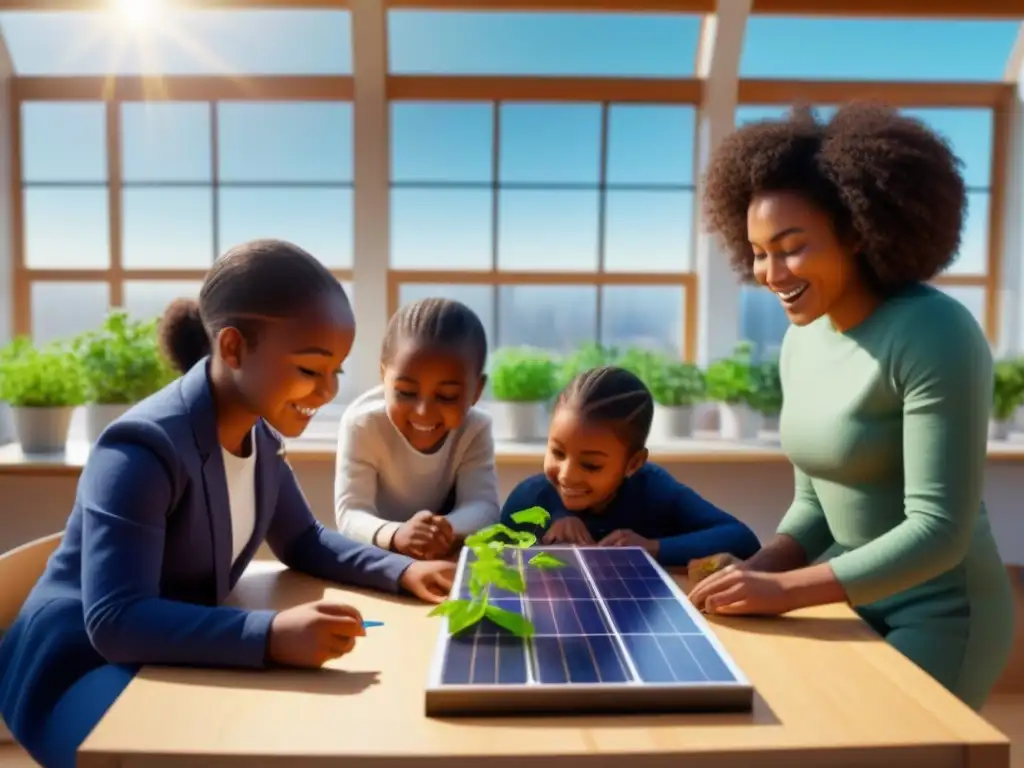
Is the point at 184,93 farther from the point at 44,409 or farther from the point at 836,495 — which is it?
the point at 836,495

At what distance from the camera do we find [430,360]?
1.72m

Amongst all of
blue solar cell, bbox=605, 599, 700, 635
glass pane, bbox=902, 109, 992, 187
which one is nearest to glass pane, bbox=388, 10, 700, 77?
glass pane, bbox=902, 109, 992, 187

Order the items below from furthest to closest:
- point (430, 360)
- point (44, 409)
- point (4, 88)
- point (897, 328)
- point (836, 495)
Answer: point (4, 88)
point (44, 409)
point (430, 360)
point (836, 495)
point (897, 328)

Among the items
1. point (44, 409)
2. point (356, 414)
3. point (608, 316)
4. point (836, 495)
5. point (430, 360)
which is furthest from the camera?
point (608, 316)

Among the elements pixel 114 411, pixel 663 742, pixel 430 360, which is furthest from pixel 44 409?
pixel 663 742

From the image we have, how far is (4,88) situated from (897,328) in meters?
3.83

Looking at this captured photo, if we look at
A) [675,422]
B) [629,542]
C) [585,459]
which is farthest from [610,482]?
[675,422]

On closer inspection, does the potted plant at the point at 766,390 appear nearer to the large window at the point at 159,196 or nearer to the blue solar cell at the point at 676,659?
the large window at the point at 159,196

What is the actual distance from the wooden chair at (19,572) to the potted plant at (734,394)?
101 inches

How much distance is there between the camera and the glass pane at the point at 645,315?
406 centimetres

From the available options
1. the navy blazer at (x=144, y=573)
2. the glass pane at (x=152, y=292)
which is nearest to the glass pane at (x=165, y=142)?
the glass pane at (x=152, y=292)

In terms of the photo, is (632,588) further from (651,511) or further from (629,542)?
(651,511)

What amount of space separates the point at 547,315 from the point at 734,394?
954mm

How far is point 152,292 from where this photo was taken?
3.97 m
